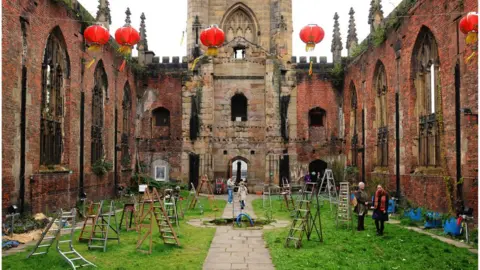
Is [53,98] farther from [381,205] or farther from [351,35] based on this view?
[351,35]

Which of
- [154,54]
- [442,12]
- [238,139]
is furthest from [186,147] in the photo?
[442,12]

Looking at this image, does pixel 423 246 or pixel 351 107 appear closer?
pixel 423 246

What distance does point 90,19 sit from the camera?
21.0m

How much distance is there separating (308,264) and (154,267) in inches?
111

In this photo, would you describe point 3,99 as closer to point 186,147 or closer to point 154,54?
point 186,147

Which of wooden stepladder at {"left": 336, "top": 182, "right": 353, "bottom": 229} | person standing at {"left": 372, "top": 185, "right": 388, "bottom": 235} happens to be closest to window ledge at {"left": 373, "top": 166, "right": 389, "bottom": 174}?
wooden stepladder at {"left": 336, "top": 182, "right": 353, "bottom": 229}

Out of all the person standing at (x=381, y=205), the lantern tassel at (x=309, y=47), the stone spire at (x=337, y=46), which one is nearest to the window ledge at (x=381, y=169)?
the lantern tassel at (x=309, y=47)

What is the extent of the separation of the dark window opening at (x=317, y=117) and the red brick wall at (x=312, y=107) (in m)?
0.41

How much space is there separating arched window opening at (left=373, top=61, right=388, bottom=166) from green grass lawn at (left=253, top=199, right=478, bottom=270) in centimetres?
843

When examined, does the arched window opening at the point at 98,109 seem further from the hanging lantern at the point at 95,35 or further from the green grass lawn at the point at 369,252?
the green grass lawn at the point at 369,252

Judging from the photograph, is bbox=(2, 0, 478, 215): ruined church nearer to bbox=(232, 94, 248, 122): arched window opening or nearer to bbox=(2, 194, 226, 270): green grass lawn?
bbox=(232, 94, 248, 122): arched window opening

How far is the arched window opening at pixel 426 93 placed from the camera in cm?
1667

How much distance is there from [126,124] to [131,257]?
18.5 m

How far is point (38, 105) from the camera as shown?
16.0 metres
